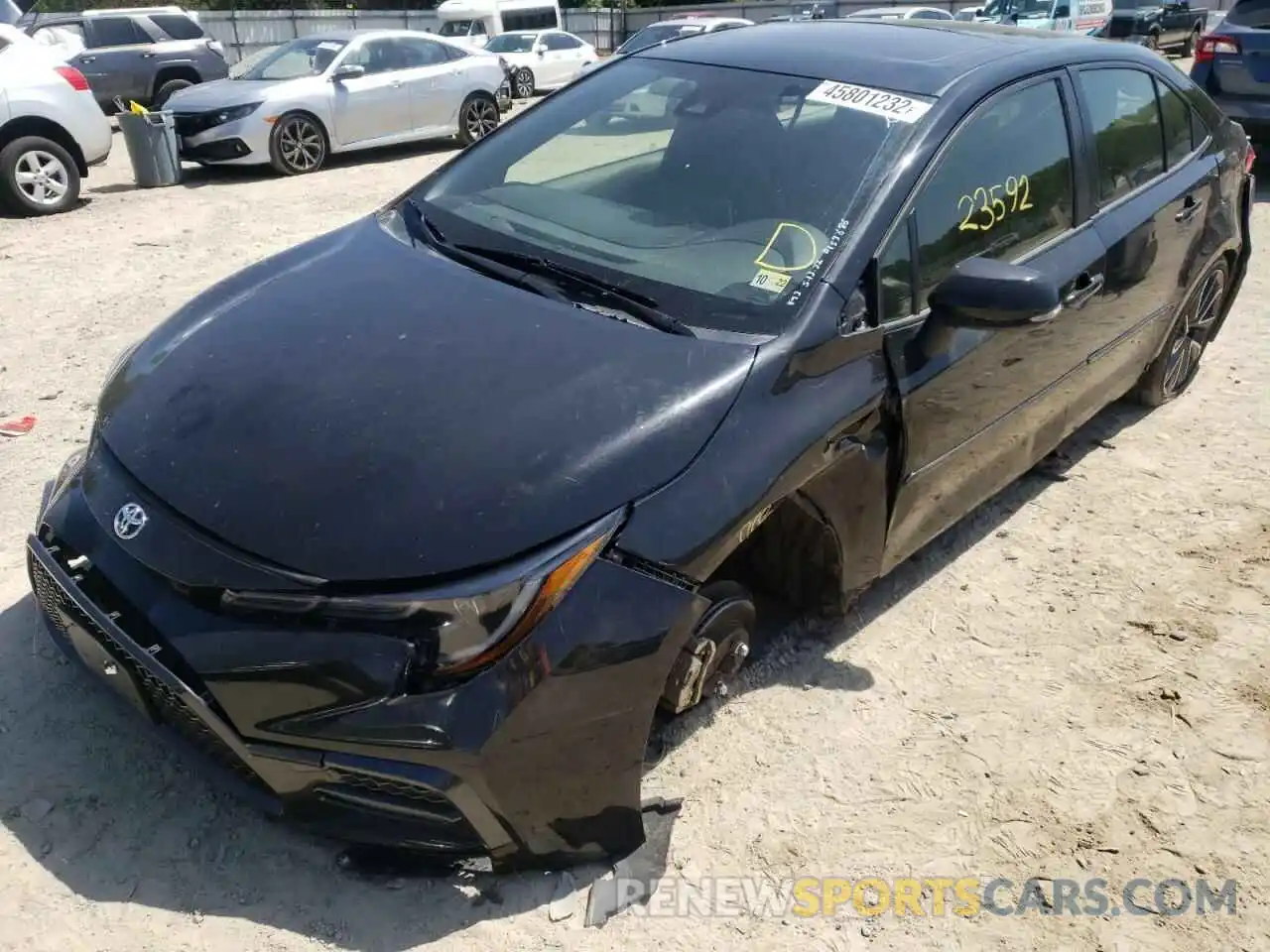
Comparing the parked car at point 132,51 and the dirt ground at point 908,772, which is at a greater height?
the parked car at point 132,51

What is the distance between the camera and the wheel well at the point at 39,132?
8.18 metres

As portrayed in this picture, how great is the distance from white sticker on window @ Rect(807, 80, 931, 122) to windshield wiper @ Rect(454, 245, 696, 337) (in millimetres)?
888

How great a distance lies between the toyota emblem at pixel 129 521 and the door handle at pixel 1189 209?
3.78 meters

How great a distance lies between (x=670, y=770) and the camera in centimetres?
261

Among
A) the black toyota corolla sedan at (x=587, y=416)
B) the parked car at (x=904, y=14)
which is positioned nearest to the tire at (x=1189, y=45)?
the parked car at (x=904, y=14)

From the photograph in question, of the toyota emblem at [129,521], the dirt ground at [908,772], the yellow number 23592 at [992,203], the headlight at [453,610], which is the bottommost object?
the dirt ground at [908,772]

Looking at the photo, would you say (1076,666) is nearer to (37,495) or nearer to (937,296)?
(937,296)

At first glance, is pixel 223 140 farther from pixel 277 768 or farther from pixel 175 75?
pixel 277 768

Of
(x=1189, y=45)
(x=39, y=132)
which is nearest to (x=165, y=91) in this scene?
(x=39, y=132)

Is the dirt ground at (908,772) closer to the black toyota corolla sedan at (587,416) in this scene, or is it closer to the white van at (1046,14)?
the black toyota corolla sedan at (587,416)

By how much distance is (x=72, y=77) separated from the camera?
337 inches

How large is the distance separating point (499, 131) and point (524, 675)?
2295 millimetres

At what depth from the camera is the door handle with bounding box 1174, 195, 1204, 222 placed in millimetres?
3948

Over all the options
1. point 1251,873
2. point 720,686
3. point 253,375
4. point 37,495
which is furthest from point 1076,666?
point 37,495
